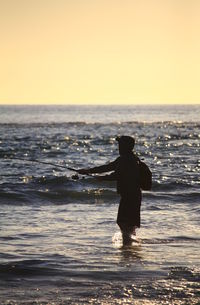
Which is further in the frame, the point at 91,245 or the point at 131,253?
the point at 91,245

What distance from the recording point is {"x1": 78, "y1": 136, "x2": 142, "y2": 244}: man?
10336 millimetres

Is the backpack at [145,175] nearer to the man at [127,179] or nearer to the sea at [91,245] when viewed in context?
the man at [127,179]

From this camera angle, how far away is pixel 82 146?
134ft

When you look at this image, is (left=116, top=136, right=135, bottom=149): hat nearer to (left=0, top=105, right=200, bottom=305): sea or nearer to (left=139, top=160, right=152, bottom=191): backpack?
(left=139, top=160, right=152, bottom=191): backpack

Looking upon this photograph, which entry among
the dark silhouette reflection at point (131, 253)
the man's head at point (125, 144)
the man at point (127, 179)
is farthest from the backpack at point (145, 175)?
the dark silhouette reflection at point (131, 253)

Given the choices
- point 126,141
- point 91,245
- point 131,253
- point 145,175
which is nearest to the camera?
point 131,253

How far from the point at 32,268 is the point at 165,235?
3525 millimetres

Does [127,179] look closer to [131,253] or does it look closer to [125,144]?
[125,144]

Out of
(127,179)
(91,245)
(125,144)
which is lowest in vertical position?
(91,245)

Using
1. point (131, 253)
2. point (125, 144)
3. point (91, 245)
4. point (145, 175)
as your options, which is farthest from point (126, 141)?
point (91, 245)

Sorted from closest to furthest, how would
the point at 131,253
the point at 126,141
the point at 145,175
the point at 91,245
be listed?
the point at 131,253, the point at 126,141, the point at 145,175, the point at 91,245

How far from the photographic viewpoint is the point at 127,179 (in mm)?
10477

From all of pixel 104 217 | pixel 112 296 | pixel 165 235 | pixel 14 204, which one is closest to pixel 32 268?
pixel 112 296

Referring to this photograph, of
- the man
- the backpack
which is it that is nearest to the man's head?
the man
